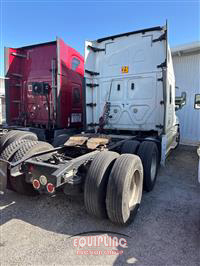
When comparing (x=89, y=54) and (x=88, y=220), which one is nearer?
(x=88, y=220)

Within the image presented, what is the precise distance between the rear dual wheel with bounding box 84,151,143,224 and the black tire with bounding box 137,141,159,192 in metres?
1.12

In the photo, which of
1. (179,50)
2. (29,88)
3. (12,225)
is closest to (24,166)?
(12,225)

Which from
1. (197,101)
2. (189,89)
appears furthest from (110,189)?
(189,89)

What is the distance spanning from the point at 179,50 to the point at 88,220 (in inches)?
373

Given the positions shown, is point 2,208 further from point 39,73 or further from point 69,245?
point 39,73

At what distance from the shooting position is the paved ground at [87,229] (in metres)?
2.07

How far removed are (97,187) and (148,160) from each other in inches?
67.0

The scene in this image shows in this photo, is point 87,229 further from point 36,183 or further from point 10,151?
point 10,151

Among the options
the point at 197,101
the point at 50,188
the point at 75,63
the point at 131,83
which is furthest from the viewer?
the point at 197,101

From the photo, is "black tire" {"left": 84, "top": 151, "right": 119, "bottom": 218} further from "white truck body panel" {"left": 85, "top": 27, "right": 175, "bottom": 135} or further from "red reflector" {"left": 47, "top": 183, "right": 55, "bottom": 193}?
"white truck body panel" {"left": 85, "top": 27, "right": 175, "bottom": 135}

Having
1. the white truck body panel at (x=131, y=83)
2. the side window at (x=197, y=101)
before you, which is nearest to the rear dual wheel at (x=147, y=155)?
the white truck body panel at (x=131, y=83)

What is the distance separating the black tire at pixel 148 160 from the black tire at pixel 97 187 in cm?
139

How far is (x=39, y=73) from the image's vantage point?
5.78m

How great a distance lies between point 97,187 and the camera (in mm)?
2430
